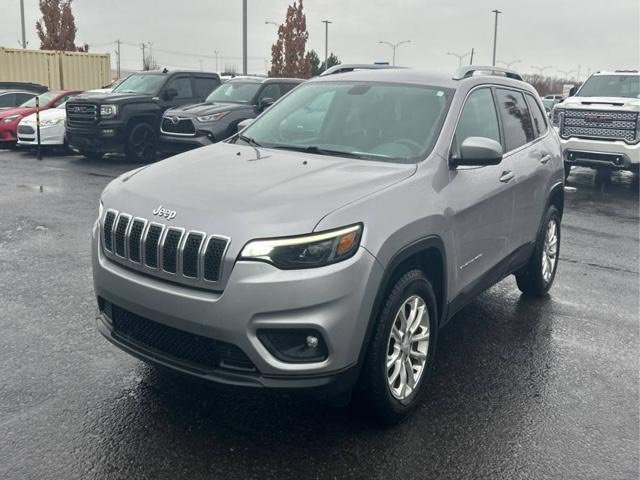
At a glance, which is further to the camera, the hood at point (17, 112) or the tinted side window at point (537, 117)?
the hood at point (17, 112)

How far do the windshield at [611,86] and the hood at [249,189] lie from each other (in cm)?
1172

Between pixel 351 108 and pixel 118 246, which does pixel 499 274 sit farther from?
pixel 118 246

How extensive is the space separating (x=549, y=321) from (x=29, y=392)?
12.7 feet

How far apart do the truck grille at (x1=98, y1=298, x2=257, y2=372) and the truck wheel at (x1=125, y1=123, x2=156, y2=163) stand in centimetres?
1167

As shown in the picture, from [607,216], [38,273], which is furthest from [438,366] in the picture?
[607,216]

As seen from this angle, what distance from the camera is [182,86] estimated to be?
15.3 metres

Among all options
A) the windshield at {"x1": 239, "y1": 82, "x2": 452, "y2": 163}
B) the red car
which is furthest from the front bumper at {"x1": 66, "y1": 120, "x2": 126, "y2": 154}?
the windshield at {"x1": 239, "y1": 82, "x2": 452, "y2": 163}

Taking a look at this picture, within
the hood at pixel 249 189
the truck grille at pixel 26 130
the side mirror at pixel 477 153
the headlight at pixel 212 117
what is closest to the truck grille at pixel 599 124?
the headlight at pixel 212 117

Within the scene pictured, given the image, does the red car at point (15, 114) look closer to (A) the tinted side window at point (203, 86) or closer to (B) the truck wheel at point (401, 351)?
(A) the tinted side window at point (203, 86)

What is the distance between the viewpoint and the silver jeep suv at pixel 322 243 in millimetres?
3070

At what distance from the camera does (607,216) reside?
35.1 feet

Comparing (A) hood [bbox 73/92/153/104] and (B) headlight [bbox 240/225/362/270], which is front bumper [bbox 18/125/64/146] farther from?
(B) headlight [bbox 240/225/362/270]

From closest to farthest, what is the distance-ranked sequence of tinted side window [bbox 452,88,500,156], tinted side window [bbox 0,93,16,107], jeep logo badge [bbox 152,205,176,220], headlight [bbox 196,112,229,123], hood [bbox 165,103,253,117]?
jeep logo badge [bbox 152,205,176,220], tinted side window [bbox 452,88,500,156], headlight [bbox 196,112,229,123], hood [bbox 165,103,253,117], tinted side window [bbox 0,93,16,107]

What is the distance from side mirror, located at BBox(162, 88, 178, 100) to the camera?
48.6ft
